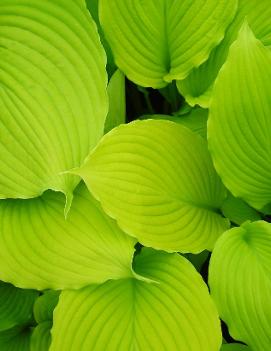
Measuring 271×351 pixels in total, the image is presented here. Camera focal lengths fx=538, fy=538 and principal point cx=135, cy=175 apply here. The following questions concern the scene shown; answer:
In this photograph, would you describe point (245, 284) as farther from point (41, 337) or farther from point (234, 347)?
point (41, 337)

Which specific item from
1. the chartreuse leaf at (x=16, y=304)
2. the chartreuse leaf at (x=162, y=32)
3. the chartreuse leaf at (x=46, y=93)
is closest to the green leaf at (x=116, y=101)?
the chartreuse leaf at (x=162, y=32)

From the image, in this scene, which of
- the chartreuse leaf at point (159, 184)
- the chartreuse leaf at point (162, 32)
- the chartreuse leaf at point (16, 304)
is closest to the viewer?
the chartreuse leaf at point (159, 184)

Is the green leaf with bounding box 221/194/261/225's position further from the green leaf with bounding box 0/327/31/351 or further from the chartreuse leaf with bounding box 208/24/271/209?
the green leaf with bounding box 0/327/31/351

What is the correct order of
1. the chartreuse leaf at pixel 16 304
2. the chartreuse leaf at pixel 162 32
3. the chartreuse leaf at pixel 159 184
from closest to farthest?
the chartreuse leaf at pixel 159 184, the chartreuse leaf at pixel 162 32, the chartreuse leaf at pixel 16 304

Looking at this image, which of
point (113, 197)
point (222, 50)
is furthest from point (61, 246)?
point (222, 50)

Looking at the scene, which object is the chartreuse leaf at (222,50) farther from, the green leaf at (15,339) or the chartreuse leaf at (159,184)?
the green leaf at (15,339)

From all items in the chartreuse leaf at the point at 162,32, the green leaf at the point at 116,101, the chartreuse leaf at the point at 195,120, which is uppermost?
the chartreuse leaf at the point at 162,32
